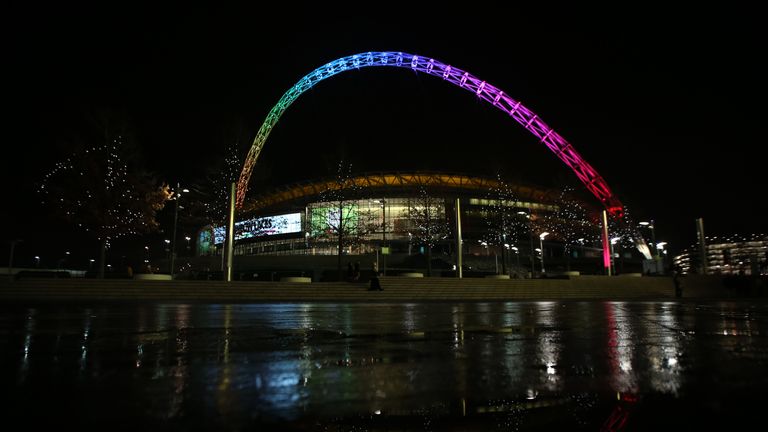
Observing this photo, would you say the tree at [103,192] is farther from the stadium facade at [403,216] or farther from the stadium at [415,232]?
the stadium facade at [403,216]

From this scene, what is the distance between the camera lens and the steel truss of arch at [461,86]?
149 feet

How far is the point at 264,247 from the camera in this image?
8912cm

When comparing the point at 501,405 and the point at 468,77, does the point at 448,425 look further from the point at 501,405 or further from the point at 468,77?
the point at 468,77

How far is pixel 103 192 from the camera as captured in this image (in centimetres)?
3278

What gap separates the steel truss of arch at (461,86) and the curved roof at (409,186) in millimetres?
27987

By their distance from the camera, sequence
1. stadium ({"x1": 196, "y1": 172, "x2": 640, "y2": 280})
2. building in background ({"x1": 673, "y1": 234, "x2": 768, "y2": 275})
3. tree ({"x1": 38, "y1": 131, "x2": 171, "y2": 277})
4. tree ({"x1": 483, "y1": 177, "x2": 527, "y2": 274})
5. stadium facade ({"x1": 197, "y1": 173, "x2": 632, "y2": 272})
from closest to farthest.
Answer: tree ({"x1": 38, "y1": 131, "x2": 171, "y2": 277}) < tree ({"x1": 483, "y1": 177, "x2": 527, "y2": 274}) < stadium ({"x1": 196, "y1": 172, "x2": 640, "y2": 280}) < stadium facade ({"x1": 197, "y1": 173, "x2": 632, "y2": 272}) < building in background ({"x1": 673, "y1": 234, "x2": 768, "y2": 275})

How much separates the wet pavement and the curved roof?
3053 inches

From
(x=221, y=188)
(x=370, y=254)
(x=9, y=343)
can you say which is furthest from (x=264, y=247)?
(x=9, y=343)

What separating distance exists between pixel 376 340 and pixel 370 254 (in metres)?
59.5

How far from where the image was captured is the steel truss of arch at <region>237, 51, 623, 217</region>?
4550cm

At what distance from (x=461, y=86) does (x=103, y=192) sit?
33.5 m

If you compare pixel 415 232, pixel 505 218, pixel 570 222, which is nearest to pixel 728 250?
pixel 570 222

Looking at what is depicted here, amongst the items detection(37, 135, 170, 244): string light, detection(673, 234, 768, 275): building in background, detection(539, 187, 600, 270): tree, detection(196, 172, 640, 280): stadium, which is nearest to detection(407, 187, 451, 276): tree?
detection(196, 172, 640, 280): stadium

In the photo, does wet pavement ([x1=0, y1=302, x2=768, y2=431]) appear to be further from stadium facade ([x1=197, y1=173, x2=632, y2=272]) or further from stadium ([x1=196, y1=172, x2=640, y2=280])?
stadium facade ([x1=197, y1=173, x2=632, y2=272])
